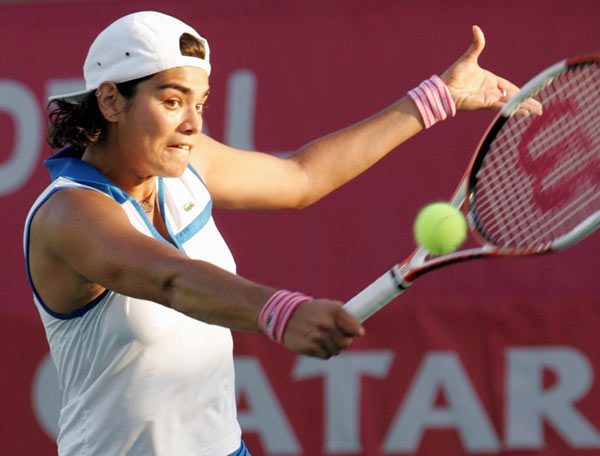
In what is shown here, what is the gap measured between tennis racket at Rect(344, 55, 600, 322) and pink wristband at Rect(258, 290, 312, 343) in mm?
325

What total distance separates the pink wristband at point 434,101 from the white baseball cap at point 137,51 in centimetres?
75

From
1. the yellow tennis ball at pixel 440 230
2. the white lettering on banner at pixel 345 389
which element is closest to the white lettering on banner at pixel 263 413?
the white lettering on banner at pixel 345 389

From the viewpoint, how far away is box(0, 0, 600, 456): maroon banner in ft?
15.2

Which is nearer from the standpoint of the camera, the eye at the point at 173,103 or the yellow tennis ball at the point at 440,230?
the yellow tennis ball at the point at 440,230

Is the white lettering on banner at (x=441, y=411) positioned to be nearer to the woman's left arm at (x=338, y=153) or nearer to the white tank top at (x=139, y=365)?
the woman's left arm at (x=338, y=153)

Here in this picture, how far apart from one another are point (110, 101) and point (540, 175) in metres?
1.12

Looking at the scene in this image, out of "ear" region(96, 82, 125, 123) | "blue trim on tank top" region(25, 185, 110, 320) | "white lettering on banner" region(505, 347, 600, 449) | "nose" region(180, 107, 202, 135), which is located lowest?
"white lettering on banner" region(505, 347, 600, 449)

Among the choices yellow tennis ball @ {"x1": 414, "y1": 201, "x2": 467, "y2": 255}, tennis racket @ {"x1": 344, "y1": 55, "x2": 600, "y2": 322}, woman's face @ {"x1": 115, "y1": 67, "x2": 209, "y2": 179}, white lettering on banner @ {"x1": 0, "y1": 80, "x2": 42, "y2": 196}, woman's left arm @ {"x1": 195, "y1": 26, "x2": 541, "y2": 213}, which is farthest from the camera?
white lettering on banner @ {"x1": 0, "y1": 80, "x2": 42, "y2": 196}

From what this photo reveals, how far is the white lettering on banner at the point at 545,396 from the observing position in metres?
4.61

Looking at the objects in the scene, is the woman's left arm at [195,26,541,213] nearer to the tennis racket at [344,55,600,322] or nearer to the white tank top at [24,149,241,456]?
the tennis racket at [344,55,600,322]

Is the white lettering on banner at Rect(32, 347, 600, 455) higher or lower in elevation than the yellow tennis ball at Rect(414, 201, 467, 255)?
lower

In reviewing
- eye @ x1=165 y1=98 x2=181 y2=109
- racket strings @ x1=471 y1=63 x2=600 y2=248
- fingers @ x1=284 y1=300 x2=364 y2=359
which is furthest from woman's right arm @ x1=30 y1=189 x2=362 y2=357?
racket strings @ x1=471 y1=63 x2=600 y2=248

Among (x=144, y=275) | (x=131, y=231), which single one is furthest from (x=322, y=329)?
(x=131, y=231)

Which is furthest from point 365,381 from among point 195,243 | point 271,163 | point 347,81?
point 195,243
